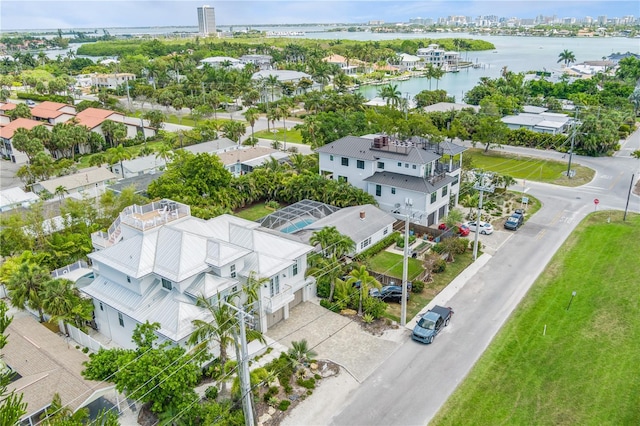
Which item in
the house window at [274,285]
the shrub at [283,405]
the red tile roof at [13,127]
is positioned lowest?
the shrub at [283,405]

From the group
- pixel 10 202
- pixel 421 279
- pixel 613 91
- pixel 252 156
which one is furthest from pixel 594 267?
pixel 613 91

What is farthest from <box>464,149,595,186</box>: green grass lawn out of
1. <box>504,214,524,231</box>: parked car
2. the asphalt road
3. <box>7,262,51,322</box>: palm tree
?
<box>7,262,51,322</box>: palm tree

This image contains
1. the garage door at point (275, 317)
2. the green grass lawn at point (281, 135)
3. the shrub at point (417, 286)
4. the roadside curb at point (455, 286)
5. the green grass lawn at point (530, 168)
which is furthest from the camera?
the green grass lawn at point (281, 135)

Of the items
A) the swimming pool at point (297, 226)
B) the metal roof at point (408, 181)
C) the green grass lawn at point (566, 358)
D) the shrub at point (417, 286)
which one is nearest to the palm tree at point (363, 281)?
the shrub at point (417, 286)

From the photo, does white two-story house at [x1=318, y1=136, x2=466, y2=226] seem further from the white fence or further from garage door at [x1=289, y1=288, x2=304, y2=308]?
the white fence

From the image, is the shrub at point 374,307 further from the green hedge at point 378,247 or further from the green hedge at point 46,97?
the green hedge at point 46,97

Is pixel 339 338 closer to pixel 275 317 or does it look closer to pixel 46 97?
pixel 275 317

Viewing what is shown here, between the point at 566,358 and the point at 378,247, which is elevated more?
the point at 378,247

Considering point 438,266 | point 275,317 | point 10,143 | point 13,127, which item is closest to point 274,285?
point 275,317
